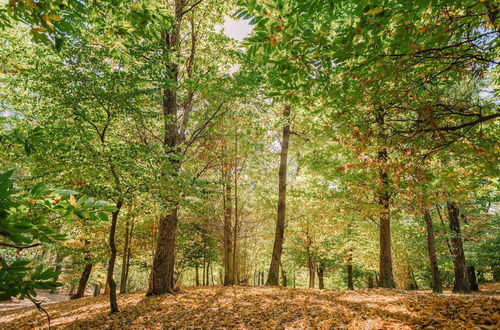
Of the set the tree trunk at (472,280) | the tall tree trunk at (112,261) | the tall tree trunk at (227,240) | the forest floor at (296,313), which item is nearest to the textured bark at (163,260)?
the forest floor at (296,313)

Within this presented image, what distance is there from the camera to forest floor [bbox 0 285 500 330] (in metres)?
3.72

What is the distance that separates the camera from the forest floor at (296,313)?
372cm

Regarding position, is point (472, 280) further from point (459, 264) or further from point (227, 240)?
point (227, 240)

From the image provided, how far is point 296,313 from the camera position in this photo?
5469mm

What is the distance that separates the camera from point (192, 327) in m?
5.40

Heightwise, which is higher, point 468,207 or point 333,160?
point 333,160

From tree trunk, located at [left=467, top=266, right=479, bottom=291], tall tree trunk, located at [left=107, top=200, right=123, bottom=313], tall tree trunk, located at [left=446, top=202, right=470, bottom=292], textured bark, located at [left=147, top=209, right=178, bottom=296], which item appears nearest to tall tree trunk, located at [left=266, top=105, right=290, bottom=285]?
textured bark, located at [left=147, top=209, right=178, bottom=296]

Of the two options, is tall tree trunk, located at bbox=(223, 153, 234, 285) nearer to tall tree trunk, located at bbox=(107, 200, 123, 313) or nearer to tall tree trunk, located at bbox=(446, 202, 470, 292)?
tall tree trunk, located at bbox=(107, 200, 123, 313)

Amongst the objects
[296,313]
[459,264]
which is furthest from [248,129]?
[459,264]

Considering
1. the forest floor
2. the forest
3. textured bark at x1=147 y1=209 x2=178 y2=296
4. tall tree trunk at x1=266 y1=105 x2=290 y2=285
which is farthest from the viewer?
tall tree trunk at x1=266 y1=105 x2=290 y2=285

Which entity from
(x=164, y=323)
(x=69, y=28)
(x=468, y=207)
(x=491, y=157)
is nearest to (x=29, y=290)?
(x=69, y=28)

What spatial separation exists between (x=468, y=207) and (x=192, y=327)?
17.6 metres

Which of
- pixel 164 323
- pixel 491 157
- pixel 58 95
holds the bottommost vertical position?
pixel 164 323

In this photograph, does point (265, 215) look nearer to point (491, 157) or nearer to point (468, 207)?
point (491, 157)
